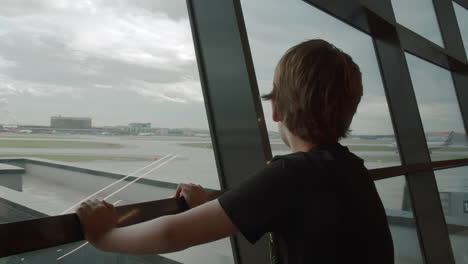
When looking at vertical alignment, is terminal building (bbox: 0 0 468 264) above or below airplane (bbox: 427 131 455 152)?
above

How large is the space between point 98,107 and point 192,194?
512mm

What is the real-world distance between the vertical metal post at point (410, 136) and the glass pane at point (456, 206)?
12.9 inches

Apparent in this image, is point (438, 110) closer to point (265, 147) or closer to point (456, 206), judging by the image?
point (456, 206)

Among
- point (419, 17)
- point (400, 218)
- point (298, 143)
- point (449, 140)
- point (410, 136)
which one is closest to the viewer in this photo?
point (298, 143)

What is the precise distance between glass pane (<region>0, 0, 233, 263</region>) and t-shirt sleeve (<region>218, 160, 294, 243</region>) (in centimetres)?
62

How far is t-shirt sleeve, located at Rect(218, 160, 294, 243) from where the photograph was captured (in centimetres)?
73

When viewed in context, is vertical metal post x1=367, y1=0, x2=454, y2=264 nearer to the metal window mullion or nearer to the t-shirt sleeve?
the metal window mullion

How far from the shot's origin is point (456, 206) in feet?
10.8

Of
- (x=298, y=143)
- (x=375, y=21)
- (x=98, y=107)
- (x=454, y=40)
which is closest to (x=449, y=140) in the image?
(x=454, y=40)

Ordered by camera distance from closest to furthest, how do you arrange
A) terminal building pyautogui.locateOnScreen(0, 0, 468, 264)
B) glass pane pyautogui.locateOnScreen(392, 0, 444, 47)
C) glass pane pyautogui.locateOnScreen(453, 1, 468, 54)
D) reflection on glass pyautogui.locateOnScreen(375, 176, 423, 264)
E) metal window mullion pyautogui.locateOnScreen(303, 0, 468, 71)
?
terminal building pyautogui.locateOnScreen(0, 0, 468, 264), metal window mullion pyautogui.locateOnScreen(303, 0, 468, 71), reflection on glass pyautogui.locateOnScreen(375, 176, 423, 264), glass pane pyautogui.locateOnScreen(392, 0, 444, 47), glass pane pyautogui.locateOnScreen(453, 1, 468, 54)

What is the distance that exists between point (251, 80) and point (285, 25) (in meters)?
0.91

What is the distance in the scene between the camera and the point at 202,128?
5.10 feet

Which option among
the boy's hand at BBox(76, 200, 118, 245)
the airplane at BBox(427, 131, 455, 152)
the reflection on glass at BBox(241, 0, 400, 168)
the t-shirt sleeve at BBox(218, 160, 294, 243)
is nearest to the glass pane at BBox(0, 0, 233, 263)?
the boy's hand at BBox(76, 200, 118, 245)

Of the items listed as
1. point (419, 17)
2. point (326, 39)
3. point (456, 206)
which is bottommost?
point (456, 206)
